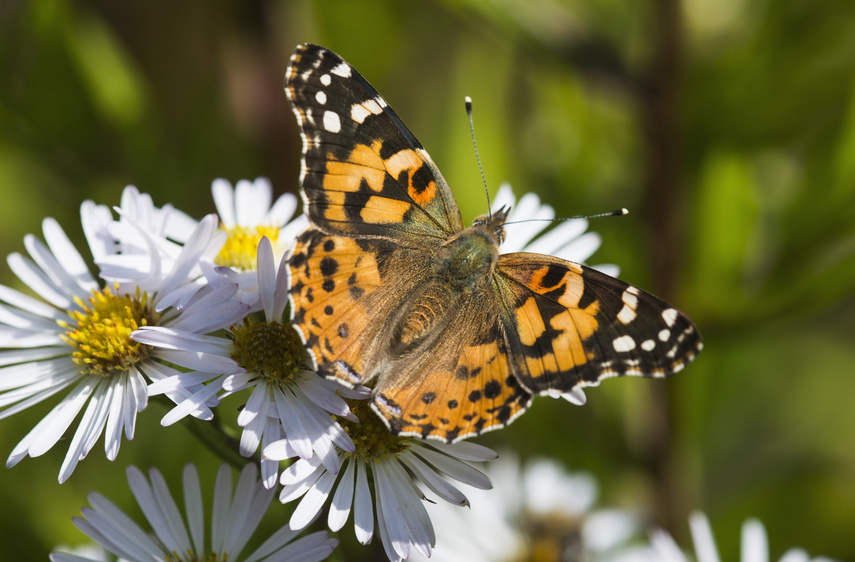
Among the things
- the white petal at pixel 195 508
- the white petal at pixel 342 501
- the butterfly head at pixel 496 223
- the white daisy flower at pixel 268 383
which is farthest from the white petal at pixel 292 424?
the butterfly head at pixel 496 223

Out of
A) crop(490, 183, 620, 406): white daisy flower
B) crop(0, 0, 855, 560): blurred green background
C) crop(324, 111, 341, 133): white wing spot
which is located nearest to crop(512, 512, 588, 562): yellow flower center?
crop(0, 0, 855, 560): blurred green background

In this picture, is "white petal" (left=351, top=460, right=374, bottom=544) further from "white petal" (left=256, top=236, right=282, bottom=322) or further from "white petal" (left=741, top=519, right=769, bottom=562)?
"white petal" (left=741, top=519, right=769, bottom=562)

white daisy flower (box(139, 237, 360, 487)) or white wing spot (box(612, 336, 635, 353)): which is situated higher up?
white wing spot (box(612, 336, 635, 353))

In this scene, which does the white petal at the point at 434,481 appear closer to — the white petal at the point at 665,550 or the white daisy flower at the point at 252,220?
the white daisy flower at the point at 252,220

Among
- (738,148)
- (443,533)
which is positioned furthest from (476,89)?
(443,533)

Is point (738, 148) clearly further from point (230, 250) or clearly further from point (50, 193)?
point (50, 193)

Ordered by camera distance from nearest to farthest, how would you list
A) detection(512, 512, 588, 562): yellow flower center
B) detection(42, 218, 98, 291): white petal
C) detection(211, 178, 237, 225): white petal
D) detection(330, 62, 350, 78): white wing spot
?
detection(330, 62, 350, 78): white wing spot < detection(42, 218, 98, 291): white petal < detection(211, 178, 237, 225): white petal < detection(512, 512, 588, 562): yellow flower center
